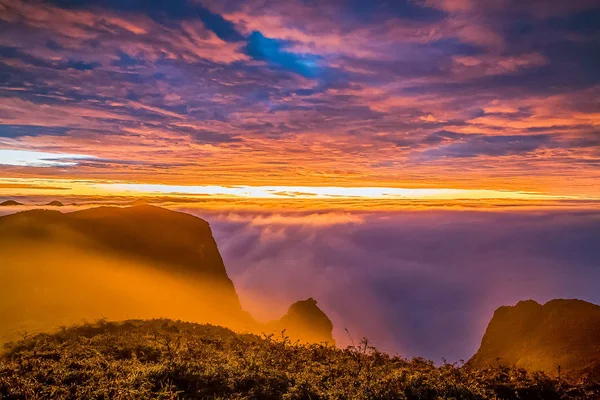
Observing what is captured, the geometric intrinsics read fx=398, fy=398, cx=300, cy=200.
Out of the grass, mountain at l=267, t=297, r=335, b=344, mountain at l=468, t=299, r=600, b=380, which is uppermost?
the grass

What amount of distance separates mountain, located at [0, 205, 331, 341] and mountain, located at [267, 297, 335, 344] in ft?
1.02

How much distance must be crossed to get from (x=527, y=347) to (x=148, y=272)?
49.7 m

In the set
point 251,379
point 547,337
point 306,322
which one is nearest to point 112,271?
point 306,322

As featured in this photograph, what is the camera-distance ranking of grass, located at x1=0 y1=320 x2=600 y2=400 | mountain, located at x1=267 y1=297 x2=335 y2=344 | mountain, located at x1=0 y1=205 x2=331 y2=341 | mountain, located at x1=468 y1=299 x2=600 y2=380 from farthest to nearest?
1. mountain, located at x1=267 y1=297 x2=335 y2=344
2. mountain, located at x1=0 y1=205 x2=331 y2=341
3. mountain, located at x1=468 y1=299 x2=600 y2=380
4. grass, located at x1=0 y1=320 x2=600 y2=400

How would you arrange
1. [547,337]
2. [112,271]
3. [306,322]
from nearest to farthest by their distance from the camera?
[547,337] < [112,271] < [306,322]

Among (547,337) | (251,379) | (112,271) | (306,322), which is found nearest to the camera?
(251,379)

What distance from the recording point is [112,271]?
4722cm

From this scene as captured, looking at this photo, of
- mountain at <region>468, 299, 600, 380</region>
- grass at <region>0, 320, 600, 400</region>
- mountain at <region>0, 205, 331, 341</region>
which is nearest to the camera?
grass at <region>0, 320, 600, 400</region>

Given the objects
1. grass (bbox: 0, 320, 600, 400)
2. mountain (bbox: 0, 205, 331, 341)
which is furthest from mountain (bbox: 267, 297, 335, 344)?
grass (bbox: 0, 320, 600, 400)

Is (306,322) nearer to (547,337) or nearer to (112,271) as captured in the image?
(112,271)

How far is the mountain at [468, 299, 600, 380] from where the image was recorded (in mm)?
32281

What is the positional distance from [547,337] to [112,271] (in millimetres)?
50434

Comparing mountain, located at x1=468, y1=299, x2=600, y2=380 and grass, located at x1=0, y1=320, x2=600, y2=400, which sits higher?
grass, located at x1=0, y1=320, x2=600, y2=400

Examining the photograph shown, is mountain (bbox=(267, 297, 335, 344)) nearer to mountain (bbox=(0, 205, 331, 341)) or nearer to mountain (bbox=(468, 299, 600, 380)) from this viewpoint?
mountain (bbox=(0, 205, 331, 341))
